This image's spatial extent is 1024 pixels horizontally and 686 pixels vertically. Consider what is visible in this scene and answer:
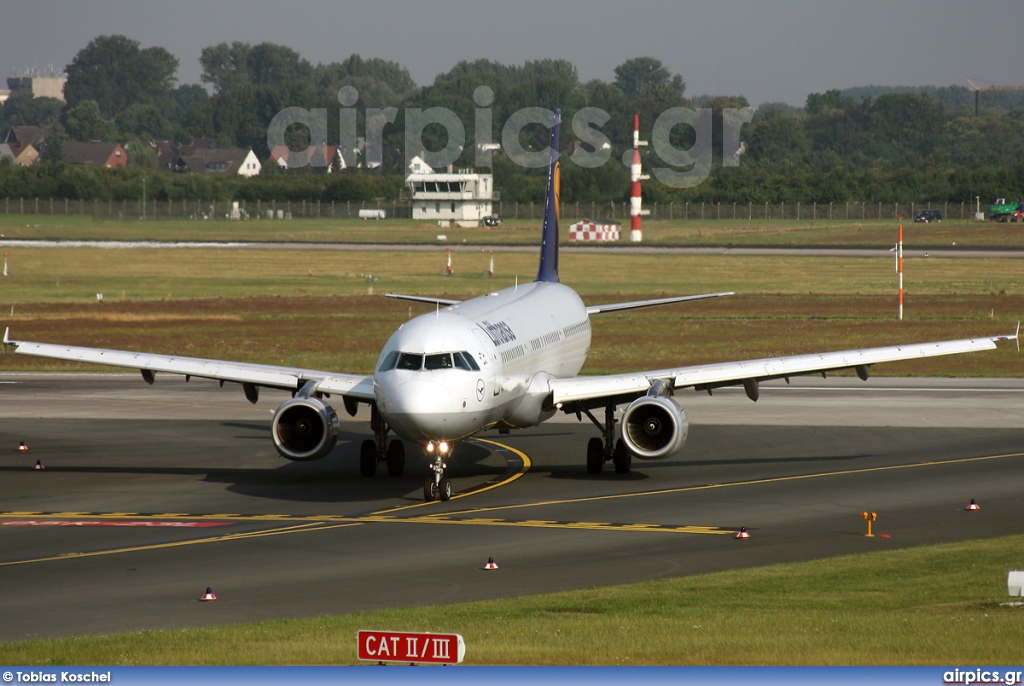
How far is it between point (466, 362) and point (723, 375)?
7385 mm

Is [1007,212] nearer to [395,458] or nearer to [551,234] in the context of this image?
[551,234]

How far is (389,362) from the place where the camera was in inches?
1124

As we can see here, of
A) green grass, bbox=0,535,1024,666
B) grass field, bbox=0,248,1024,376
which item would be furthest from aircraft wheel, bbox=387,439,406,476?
grass field, bbox=0,248,1024,376

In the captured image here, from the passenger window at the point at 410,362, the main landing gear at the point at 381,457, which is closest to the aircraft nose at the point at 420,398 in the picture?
the passenger window at the point at 410,362

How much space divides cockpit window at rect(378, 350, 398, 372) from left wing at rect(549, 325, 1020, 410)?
5857 mm

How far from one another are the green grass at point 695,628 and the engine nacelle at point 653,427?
8747 mm

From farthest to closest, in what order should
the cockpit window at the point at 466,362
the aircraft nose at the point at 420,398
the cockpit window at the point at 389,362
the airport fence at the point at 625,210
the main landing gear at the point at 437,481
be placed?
the airport fence at the point at 625,210
the main landing gear at the point at 437,481
the cockpit window at the point at 466,362
the cockpit window at the point at 389,362
the aircraft nose at the point at 420,398

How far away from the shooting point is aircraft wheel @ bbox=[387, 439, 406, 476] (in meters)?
33.2

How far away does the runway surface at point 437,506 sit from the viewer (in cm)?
2122

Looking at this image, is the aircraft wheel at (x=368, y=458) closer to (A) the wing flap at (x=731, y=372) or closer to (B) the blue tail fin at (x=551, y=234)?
(A) the wing flap at (x=731, y=372)

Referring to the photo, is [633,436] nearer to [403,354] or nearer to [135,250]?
[403,354]

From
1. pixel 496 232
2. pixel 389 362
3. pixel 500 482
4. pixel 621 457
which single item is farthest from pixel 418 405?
pixel 496 232

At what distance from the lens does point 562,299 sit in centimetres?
4169

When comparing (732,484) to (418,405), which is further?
(732,484)
